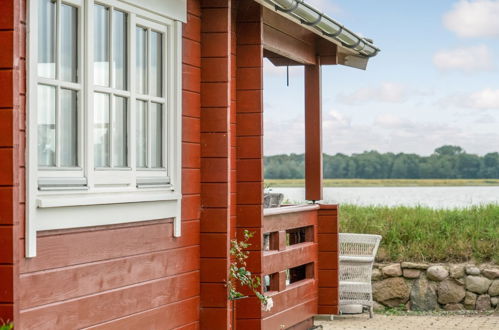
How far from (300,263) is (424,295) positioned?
348 centimetres

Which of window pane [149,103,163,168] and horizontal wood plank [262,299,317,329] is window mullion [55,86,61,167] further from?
horizontal wood plank [262,299,317,329]

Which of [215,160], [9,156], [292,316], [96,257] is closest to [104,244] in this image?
[96,257]

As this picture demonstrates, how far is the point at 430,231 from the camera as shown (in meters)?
12.9

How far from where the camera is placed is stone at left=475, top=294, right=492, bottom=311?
11.9 metres

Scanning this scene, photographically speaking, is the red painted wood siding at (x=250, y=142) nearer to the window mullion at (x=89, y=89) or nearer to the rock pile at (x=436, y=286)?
the window mullion at (x=89, y=89)

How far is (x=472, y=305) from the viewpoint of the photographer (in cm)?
1196

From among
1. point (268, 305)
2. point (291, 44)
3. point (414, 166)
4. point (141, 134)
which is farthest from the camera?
point (414, 166)

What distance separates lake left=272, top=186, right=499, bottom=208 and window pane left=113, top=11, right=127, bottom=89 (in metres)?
7.75

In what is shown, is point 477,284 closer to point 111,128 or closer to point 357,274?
point 357,274

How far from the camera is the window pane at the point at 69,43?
16.4 feet

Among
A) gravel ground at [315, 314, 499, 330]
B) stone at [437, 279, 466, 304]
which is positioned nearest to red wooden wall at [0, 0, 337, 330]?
gravel ground at [315, 314, 499, 330]

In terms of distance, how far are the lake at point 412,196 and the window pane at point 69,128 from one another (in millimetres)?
8274

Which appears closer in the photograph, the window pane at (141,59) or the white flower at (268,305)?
the window pane at (141,59)

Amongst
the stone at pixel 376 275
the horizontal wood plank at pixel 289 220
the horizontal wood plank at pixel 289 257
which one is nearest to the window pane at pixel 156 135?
the horizontal wood plank at pixel 289 257
